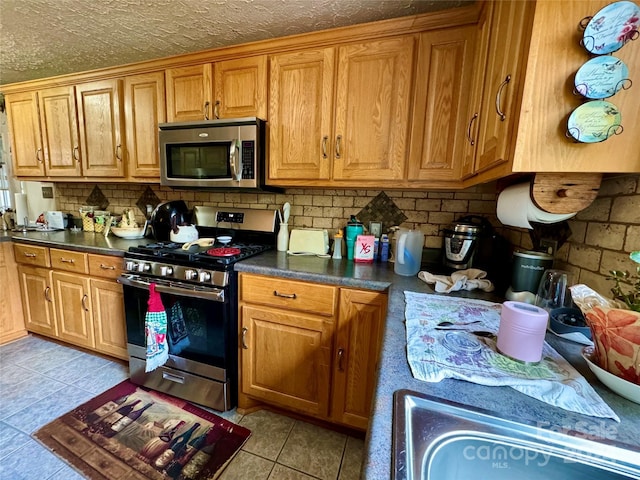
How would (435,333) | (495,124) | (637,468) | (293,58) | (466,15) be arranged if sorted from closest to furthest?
(637,468) → (435,333) → (495,124) → (466,15) → (293,58)

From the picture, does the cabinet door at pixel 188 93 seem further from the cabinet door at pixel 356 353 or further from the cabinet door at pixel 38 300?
the cabinet door at pixel 38 300

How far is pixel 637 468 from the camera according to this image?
17.5 inches

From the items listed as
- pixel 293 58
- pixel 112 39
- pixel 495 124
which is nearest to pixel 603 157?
pixel 495 124

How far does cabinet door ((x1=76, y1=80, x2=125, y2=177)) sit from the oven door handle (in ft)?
3.07

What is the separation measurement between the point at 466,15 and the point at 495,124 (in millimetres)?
754

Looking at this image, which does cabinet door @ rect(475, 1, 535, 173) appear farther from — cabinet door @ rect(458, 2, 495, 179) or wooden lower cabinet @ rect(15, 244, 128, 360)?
wooden lower cabinet @ rect(15, 244, 128, 360)

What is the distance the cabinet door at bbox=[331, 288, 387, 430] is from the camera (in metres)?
1.33

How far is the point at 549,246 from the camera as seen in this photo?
1.13m

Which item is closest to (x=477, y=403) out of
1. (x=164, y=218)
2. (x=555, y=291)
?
(x=555, y=291)

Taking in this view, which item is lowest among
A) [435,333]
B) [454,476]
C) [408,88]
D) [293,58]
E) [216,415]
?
[216,415]

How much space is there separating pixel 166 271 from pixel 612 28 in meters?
1.99

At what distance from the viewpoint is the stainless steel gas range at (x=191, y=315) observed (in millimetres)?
1513

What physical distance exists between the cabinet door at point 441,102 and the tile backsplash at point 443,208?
13.0 inches

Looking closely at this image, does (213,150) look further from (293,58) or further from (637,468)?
(637,468)
